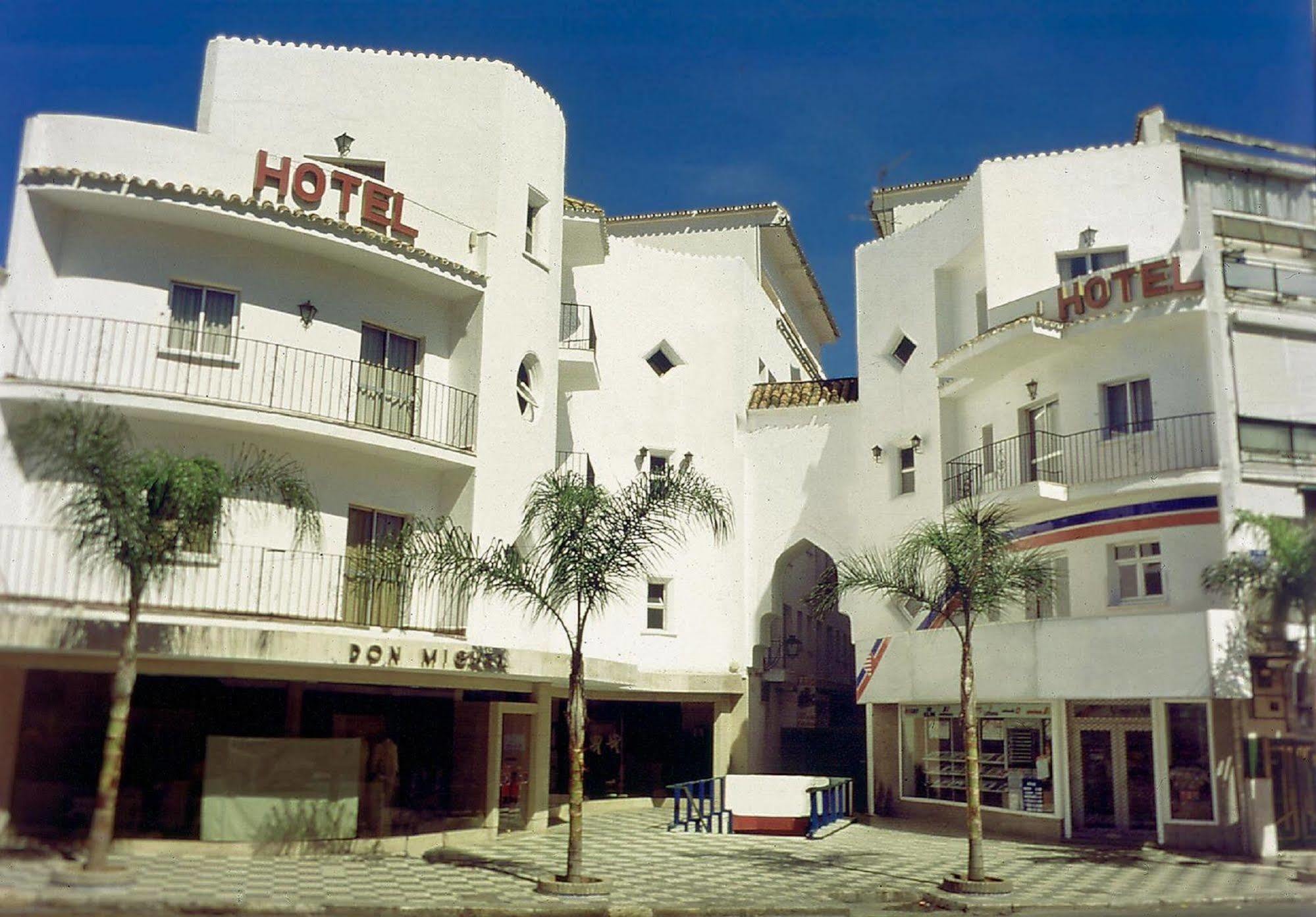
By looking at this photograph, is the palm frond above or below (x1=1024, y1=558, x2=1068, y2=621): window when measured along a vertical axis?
above

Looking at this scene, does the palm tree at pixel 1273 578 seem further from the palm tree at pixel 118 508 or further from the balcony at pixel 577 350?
the palm tree at pixel 118 508

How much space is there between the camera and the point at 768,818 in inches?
976

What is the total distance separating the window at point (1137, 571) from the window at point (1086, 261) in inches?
248

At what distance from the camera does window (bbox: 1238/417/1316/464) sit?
2073cm

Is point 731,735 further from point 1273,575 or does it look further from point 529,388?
point 1273,575

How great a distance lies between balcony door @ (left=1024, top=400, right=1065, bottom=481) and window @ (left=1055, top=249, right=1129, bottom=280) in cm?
306

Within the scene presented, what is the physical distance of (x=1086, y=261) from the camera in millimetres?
26906

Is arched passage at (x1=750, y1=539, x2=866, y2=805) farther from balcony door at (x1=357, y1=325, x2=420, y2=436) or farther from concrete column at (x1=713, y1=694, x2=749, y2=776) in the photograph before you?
balcony door at (x1=357, y1=325, x2=420, y2=436)

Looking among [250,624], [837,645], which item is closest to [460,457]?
[250,624]

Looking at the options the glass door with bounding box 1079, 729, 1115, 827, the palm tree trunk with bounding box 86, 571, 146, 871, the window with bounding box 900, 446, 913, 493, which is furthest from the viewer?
the window with bounding box 900, 446, 913, 493

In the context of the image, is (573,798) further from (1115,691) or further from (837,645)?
(837,645)

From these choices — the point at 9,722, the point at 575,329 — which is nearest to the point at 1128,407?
the point at 575,329

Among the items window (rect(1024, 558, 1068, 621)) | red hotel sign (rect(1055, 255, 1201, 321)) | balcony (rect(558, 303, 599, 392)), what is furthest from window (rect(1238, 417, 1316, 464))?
balcony (rect(558, 303, 599, 392))

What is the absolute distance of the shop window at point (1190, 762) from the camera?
870 inches
